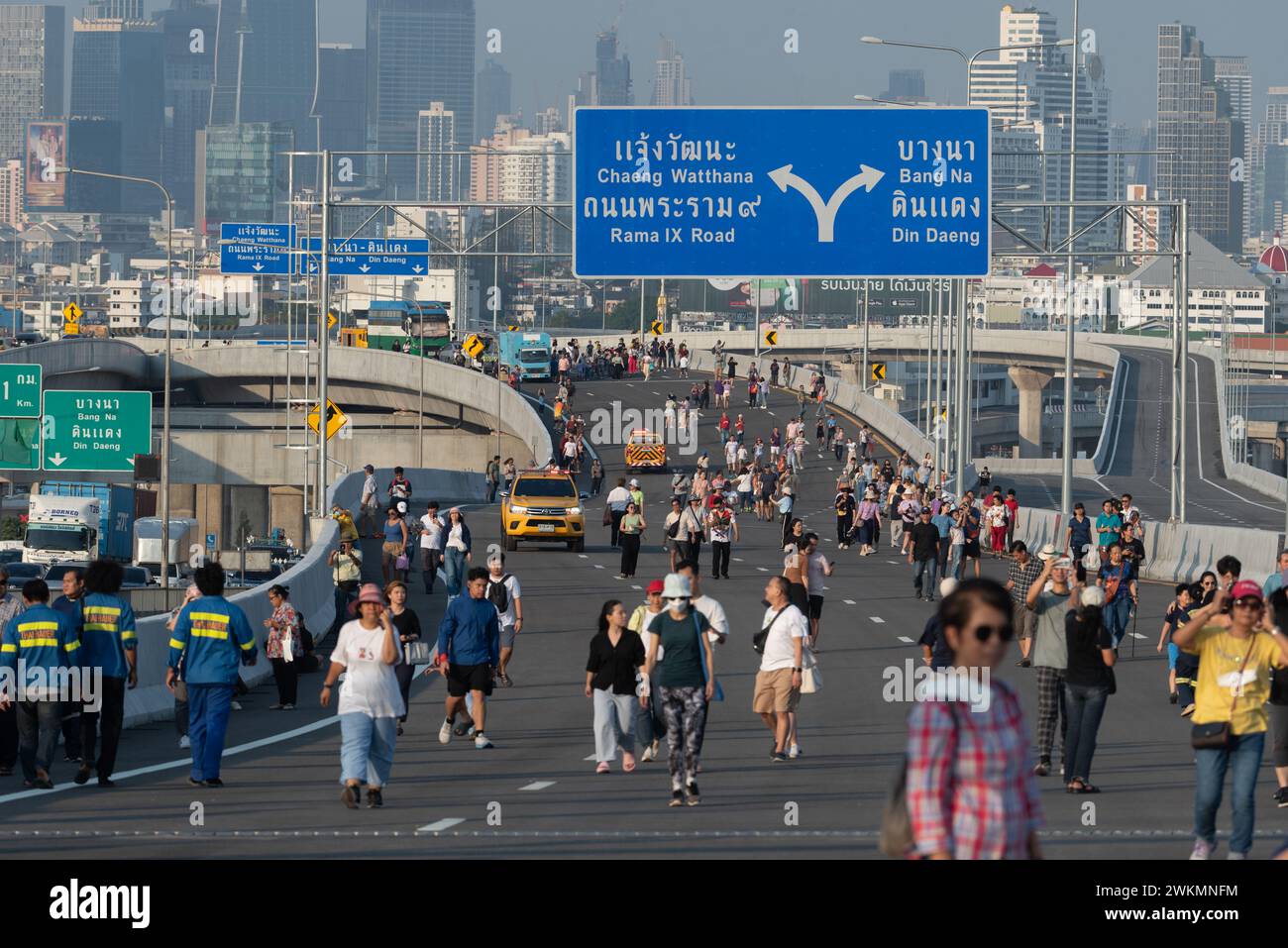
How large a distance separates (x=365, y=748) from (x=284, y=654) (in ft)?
22.6

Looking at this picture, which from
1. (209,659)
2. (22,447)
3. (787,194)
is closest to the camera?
(209,659)

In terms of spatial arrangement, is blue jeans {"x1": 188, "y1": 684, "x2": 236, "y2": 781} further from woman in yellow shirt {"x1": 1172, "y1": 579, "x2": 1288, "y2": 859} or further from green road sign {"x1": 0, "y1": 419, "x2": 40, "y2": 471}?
green road sign {"x1": 0, "y1": 419, "x2": 40, "y2": 471}

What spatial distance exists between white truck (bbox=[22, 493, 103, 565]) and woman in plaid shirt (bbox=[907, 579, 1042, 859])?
57.2 m

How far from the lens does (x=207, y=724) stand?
1537 centimetres

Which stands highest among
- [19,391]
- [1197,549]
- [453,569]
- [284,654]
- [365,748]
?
[19,391]

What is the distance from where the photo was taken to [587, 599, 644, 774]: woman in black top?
1652cm

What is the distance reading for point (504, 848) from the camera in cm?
1272

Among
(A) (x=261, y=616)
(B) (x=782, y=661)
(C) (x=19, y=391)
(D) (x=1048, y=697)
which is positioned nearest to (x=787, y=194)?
(A) (x=261, y=616)

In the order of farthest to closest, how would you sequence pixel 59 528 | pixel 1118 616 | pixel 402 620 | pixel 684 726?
pixel 59 528, pixel 1118 616, pixel 402 620, pixel 684 726

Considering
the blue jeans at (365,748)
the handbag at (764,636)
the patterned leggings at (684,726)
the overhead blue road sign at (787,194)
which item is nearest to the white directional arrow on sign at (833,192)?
the overhead blue road sign at (787,194)

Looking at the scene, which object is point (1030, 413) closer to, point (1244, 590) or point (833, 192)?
point (833, 192)

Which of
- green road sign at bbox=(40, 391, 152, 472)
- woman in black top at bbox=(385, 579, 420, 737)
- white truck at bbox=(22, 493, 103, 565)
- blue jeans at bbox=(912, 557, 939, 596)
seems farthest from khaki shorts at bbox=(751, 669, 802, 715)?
white truck at bbox=(22, 493, 103, 565)
